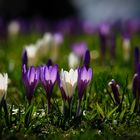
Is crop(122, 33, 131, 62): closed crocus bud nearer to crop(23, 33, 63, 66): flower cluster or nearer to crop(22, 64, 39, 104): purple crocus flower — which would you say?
crop(23, 33, 63, 66): flower cluster

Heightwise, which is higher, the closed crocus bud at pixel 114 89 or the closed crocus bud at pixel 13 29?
the closed crocus bud at pixel 13 29

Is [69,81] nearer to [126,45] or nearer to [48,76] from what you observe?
[48,76]

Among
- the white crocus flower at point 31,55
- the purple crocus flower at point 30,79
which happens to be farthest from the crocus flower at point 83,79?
the white crocus flower at point 31,55

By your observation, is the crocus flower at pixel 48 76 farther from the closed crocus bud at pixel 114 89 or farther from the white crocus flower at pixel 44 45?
the white crocus flower at pixel 44 45

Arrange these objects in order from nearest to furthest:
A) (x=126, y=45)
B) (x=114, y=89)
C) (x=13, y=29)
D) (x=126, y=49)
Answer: (x=114, y=89)
(x=126, y=45)
(x=126, y=49)
(x=13, y=29)

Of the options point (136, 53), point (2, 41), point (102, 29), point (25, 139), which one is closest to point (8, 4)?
point (2, 41)

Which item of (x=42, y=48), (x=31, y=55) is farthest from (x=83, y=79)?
(x=42, y=48)

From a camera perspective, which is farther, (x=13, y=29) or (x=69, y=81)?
(x=13, y=29)

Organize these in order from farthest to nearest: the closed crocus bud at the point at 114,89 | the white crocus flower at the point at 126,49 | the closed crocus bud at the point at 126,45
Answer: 1. the white crocus flower at the point at 126,49
2. the closed crocus bud at the point at 126,45
3. the closed crocus bud at the point at 114,89

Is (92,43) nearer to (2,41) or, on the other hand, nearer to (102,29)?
(2,41)
